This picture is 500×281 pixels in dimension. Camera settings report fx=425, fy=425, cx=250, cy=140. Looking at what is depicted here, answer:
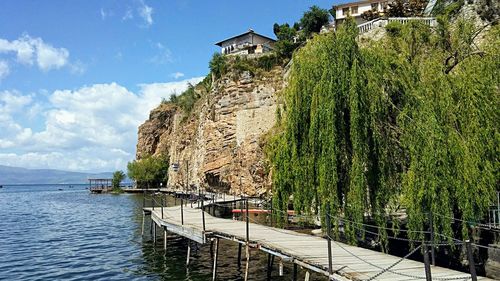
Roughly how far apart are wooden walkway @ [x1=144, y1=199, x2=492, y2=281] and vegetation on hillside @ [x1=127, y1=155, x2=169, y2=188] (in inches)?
2726

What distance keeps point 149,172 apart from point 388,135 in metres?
77.6

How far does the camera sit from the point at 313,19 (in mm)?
61281

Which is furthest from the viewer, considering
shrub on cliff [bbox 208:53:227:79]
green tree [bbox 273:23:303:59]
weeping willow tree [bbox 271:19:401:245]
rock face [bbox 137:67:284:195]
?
shrub on cliff [bbox 208:53:227:79]

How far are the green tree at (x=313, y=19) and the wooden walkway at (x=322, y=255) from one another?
46.0 meters

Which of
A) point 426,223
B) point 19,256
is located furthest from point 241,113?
point 426,223

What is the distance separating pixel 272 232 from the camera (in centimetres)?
1808

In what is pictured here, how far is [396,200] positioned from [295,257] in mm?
5039

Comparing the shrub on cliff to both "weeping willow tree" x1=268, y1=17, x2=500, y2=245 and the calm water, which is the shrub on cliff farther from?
"weeping willow tree" x1=268, y1=17, x2=500, y2=245

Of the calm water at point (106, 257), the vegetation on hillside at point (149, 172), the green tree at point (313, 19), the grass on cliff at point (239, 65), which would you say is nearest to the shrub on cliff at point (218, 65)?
the grass on cliff at point (239, 65)

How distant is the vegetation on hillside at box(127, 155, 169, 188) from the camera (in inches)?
3467

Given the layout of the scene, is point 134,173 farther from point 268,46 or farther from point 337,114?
point 337,114

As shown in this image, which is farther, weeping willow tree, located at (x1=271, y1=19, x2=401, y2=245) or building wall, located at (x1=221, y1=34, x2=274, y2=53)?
building wall, located at (x1=221, y1=34, x2=274, y2=53)

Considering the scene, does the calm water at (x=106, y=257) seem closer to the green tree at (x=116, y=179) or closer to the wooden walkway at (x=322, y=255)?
the wooden walkway at (x=322, y=255)

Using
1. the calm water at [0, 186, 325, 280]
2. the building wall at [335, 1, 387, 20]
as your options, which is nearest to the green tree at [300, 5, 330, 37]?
the building wall at [335, 1, 387, 20]
